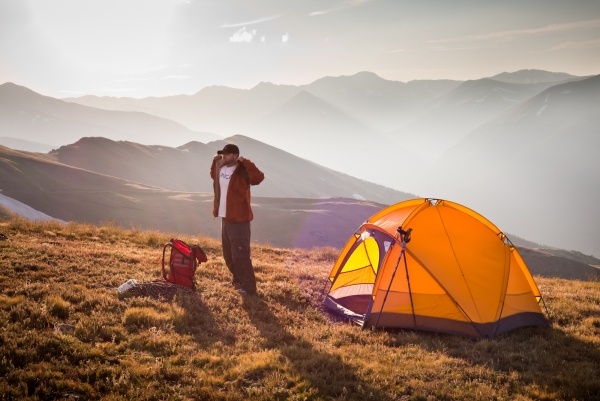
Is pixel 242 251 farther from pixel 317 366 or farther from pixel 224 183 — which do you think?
pixel 317 366

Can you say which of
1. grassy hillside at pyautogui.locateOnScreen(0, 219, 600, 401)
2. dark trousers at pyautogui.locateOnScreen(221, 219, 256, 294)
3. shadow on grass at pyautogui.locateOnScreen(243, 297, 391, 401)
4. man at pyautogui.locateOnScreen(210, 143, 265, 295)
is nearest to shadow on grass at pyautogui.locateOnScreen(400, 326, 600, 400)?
grassy hillside at pyautogui.locateOnScreen(0, 219, 600, 401)

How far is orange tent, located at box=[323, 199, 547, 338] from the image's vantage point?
9.60 meters

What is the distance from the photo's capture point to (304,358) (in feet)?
25.0

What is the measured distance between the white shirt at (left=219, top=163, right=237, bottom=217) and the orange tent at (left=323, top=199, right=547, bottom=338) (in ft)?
13.9

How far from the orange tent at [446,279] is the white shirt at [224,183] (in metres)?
4.23

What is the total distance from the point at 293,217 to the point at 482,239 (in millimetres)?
71175

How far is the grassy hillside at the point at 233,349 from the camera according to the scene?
20.5 feet

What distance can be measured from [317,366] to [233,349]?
175cm

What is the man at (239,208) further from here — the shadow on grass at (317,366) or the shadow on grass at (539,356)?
the shadow on grass at (539,356)

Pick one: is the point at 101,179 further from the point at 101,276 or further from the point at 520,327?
the point at 520,327

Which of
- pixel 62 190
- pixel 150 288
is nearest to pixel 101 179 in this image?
pixel 62 190

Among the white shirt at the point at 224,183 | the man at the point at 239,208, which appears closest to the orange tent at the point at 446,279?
the man at the point at 239,208

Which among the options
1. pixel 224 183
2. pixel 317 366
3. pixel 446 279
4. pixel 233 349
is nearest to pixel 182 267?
pixel 224 183

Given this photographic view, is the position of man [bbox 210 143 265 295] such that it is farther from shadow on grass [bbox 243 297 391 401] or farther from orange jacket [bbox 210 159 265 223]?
shadow on grass [bbox 243 297 391 401]
